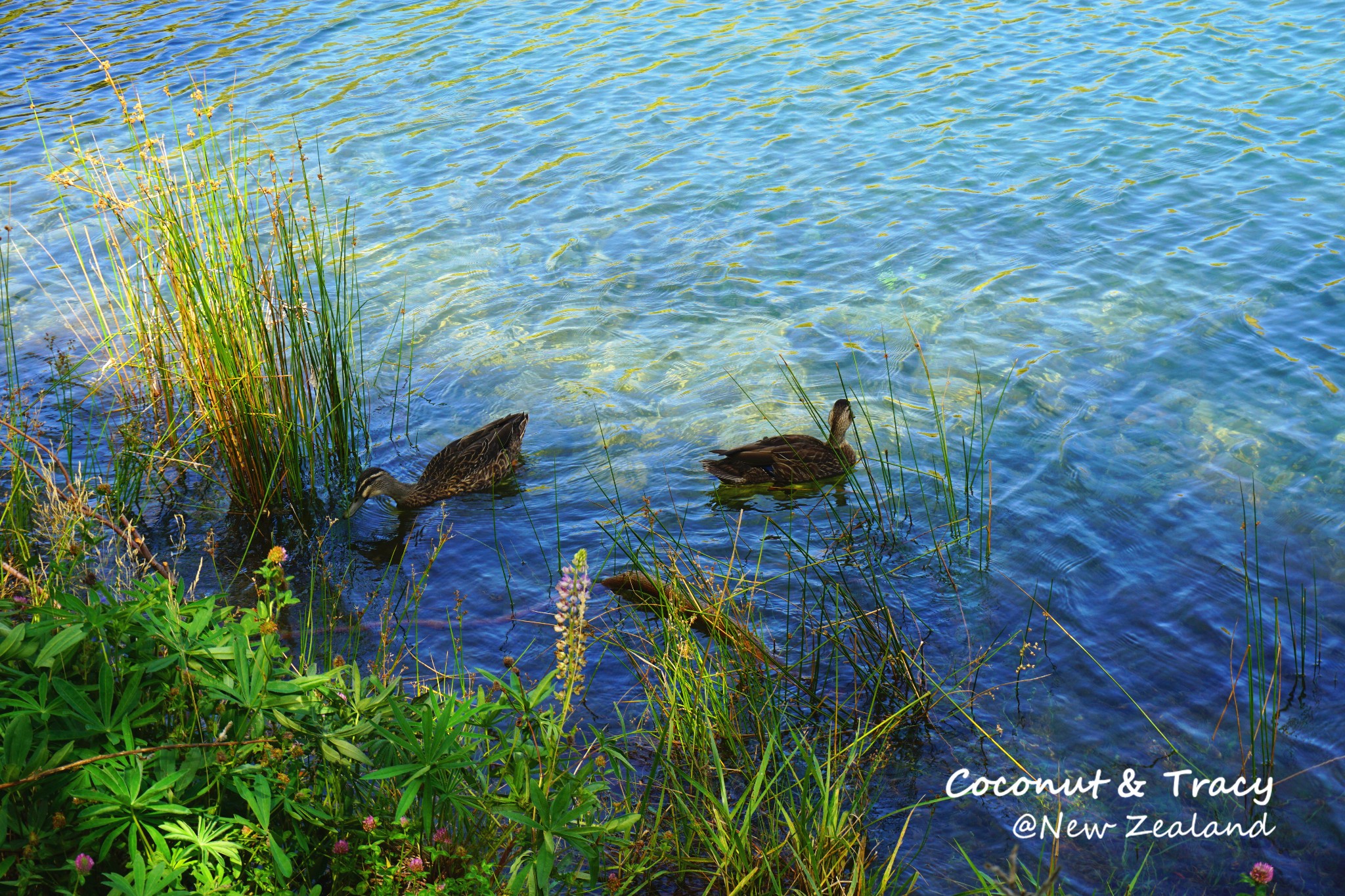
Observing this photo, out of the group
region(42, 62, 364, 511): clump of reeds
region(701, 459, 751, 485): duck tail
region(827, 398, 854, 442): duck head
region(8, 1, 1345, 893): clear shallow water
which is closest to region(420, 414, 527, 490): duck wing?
region(8, 1, 1345, 893): clear shallow water

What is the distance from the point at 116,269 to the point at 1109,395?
5.66 metres

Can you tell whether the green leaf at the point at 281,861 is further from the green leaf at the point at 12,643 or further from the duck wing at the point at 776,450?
the duck wing at the point at 776,450

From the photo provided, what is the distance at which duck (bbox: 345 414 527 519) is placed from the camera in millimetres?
5820

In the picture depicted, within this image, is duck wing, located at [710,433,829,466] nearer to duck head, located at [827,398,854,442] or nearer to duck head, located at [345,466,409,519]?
duck head, located at [827,398,854,442]

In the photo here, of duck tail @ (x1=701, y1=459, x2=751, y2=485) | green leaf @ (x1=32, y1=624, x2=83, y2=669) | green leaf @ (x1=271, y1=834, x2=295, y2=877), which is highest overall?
green leaf @ (x1=32, y1=624, x2=83, y2=669)

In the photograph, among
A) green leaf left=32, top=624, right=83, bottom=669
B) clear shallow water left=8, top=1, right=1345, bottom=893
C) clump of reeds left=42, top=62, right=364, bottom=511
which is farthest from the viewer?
clump of reeds left=42, top=62, right=364, bottom=511

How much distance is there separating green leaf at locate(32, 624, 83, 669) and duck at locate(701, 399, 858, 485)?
3.86 meters

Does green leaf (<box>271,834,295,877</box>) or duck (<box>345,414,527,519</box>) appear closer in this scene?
green leaf (<box>271,834,295,877</box>)

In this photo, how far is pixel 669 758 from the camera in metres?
3.43

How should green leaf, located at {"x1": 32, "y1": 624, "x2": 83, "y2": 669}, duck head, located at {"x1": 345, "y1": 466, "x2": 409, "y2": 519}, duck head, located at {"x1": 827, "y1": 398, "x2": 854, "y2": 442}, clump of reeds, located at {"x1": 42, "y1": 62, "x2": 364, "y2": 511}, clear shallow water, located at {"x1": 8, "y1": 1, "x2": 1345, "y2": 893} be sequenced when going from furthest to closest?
duck head, located at {"x1": 827, "y1": 398, "x2": 854, "y2": 442} → duck head, located at {"x1": 345, "y1": 466, "x2": 409, "y2": 519} → clump of reeds, located at {"x1": 42, "y1": 62, "x2": 364, "y2": 511} → clear shallow water, located at {"x1": 8, "y1": 1, "x2": 1345, "y2": 893} → green leaf, located at {"x1": 32, "y1": 624, "x2": 83, "y2": 669}

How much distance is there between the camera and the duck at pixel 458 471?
5820mm

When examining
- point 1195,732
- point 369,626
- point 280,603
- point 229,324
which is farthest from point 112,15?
point 1195,732

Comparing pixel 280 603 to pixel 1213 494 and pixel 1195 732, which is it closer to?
pixel 1195 732

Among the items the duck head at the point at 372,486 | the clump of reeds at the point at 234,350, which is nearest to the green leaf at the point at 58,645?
the clump of reeds at the point at 234,350
